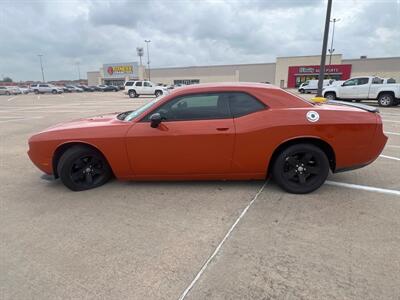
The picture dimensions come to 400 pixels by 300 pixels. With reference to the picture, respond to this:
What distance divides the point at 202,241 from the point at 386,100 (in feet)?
56.2

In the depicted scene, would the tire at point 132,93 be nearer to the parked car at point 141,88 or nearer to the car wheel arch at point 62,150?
the parked car at point 141,88

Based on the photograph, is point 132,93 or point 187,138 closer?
point 187,138

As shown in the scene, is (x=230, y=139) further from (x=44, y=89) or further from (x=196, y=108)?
(x=44, y=89)

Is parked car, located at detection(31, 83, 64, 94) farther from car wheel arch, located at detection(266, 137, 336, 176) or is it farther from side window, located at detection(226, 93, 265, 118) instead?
car wheel arch, located at detection(266, 137, 336, 176)

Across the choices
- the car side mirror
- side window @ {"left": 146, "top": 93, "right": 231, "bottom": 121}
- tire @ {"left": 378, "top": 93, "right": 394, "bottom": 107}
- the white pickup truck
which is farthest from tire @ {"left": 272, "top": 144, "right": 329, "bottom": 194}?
tire @ {"left": 378, "top": 93, "right": 394, "bottom": 107}

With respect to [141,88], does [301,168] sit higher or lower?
lower

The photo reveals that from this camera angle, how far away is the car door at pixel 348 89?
16.4 meters

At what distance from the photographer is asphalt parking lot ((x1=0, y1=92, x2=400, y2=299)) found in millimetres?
2109

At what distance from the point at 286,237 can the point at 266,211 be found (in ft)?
1.78

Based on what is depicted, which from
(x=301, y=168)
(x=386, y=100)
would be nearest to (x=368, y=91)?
(x=386, y=100)

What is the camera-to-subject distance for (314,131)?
3480 millimetres

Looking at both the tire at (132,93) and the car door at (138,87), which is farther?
the tire at (132,93)

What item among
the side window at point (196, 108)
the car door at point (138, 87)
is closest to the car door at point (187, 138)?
the side window at point (196, 108)

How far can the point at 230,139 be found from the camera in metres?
3.52
